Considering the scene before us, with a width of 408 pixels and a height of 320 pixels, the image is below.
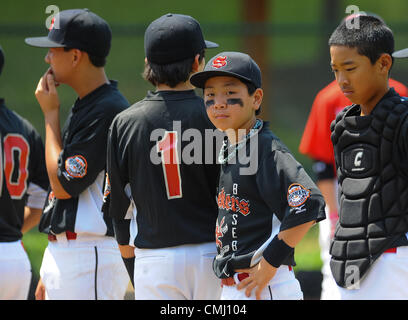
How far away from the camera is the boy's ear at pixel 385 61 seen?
2885mm

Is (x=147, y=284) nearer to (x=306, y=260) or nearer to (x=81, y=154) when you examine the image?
(x=81, y=154)

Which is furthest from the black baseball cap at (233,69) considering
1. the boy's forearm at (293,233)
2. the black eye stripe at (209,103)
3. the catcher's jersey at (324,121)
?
the catcher's jersey at (324,121)

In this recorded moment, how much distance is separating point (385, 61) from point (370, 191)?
0.53 meters

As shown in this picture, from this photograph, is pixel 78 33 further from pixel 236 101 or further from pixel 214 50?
pixel 214 50

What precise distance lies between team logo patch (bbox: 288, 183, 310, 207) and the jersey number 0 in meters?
1.93

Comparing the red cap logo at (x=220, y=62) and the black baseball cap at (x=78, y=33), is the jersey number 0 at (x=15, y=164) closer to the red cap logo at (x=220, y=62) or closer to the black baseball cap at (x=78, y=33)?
the black baseball cap at (x=78, y=33)

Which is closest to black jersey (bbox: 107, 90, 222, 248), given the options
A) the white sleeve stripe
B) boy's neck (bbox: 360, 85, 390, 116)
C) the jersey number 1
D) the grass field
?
the jersey number 1

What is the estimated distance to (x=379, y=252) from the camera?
282 centimetres

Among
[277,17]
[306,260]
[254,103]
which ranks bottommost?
[306,260]

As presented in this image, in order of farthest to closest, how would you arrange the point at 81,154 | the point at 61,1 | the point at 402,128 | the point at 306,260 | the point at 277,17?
the point at 277,17, the point at 61,1, the point at 306,260, the point at 81,154, the point at 402,128

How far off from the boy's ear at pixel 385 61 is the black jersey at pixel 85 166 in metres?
1.37

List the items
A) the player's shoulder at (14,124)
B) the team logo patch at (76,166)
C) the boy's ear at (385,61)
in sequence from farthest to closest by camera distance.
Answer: the player's shoulder at (14,124) < the team logo patch at (76,166) < the boy's ear at (385,61)
